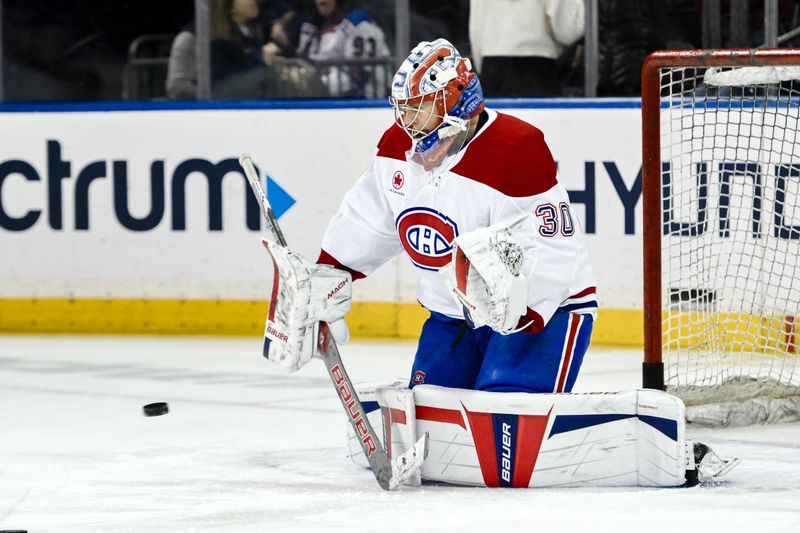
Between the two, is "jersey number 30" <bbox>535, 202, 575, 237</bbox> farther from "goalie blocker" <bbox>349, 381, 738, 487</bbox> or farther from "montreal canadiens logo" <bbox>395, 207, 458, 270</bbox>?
"goalie blocker" <bbox>349, 381, 738, 487</bbox>

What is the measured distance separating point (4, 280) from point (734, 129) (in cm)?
324

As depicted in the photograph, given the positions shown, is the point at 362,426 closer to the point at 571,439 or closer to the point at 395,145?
the point at 571,439

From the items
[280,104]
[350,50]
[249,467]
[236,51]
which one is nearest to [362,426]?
[249,467]

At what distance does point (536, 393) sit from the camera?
3.55 metres

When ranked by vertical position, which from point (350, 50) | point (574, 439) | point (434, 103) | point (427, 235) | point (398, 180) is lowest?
point (574, 439)

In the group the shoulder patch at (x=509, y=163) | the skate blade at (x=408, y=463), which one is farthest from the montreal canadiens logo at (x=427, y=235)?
the skate blade at (x=408, y=463)

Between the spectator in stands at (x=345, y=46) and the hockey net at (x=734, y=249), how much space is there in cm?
140

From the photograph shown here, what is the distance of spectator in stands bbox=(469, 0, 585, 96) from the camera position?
6527mm

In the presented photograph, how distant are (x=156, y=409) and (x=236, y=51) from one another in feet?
8.12

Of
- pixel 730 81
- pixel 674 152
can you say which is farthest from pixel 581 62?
pixel 730 81

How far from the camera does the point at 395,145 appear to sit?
373 cm

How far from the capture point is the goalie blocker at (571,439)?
136 inches

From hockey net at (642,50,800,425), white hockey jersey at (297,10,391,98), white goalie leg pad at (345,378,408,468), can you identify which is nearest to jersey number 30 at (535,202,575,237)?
white goalie leg pad at (345,378,408,468)

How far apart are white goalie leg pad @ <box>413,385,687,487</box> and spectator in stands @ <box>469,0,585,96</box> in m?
3.19
